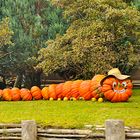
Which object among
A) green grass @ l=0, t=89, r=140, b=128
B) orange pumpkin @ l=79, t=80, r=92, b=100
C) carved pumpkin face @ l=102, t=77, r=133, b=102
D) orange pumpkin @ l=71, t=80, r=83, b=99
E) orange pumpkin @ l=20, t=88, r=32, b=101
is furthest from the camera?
orange pumpkin @ l=20, t=88, r=32, b=101

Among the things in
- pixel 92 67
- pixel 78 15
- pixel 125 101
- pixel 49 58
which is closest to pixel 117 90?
pixel 125 101

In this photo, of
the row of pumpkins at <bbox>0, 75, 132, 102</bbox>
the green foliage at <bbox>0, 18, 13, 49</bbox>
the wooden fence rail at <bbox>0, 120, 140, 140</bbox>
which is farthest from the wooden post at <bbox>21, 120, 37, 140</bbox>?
the green foliage at <bbox>0, 18, 13, 49</bbox>

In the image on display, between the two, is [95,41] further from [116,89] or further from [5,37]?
[116,89]

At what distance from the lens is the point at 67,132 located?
845cm

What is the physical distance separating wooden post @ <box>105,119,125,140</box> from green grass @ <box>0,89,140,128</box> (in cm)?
56

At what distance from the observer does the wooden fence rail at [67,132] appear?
25.7ft

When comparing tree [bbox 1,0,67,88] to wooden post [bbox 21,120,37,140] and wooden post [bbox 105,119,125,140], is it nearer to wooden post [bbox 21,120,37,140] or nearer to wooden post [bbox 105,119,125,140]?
wooden post [bbox 21,120,37,140]

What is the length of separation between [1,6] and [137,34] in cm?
522

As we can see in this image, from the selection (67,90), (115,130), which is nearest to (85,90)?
(67,90)

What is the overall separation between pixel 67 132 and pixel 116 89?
4.82 m

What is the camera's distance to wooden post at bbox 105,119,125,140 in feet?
25.6

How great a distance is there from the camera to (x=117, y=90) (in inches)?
514

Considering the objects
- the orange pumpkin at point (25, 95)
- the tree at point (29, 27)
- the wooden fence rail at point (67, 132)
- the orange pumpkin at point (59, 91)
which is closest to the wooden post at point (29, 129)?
the wooden fence rail at point (67, 132)

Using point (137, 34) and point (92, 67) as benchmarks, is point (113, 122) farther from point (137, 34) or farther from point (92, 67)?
point (137, 34)
